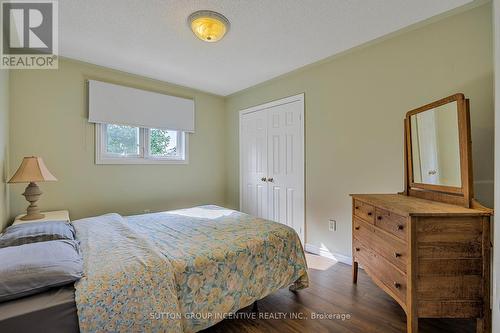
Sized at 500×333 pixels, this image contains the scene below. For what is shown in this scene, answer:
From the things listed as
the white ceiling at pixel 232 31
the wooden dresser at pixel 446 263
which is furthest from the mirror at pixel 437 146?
the white ceiling at pixel 232 31

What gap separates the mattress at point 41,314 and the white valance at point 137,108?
238cm

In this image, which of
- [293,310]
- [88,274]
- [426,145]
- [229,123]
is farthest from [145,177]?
[426,145]

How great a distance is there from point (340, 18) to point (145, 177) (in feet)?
9.77

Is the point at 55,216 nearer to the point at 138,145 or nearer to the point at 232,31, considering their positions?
the point at 138,145

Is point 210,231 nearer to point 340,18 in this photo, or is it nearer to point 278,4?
point 278,4

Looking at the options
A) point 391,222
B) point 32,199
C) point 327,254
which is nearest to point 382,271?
point 391,222

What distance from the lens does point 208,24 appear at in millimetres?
1978

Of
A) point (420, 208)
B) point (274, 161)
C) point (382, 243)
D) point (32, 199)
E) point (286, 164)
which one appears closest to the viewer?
point (420, 208)

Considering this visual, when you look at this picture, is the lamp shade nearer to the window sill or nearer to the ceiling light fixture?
the window sill

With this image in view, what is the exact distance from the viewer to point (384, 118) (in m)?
2.41

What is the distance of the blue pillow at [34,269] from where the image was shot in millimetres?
1030

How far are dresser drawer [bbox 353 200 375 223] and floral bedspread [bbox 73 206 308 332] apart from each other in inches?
23.5

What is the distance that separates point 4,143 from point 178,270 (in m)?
2.21

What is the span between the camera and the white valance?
2.96m
